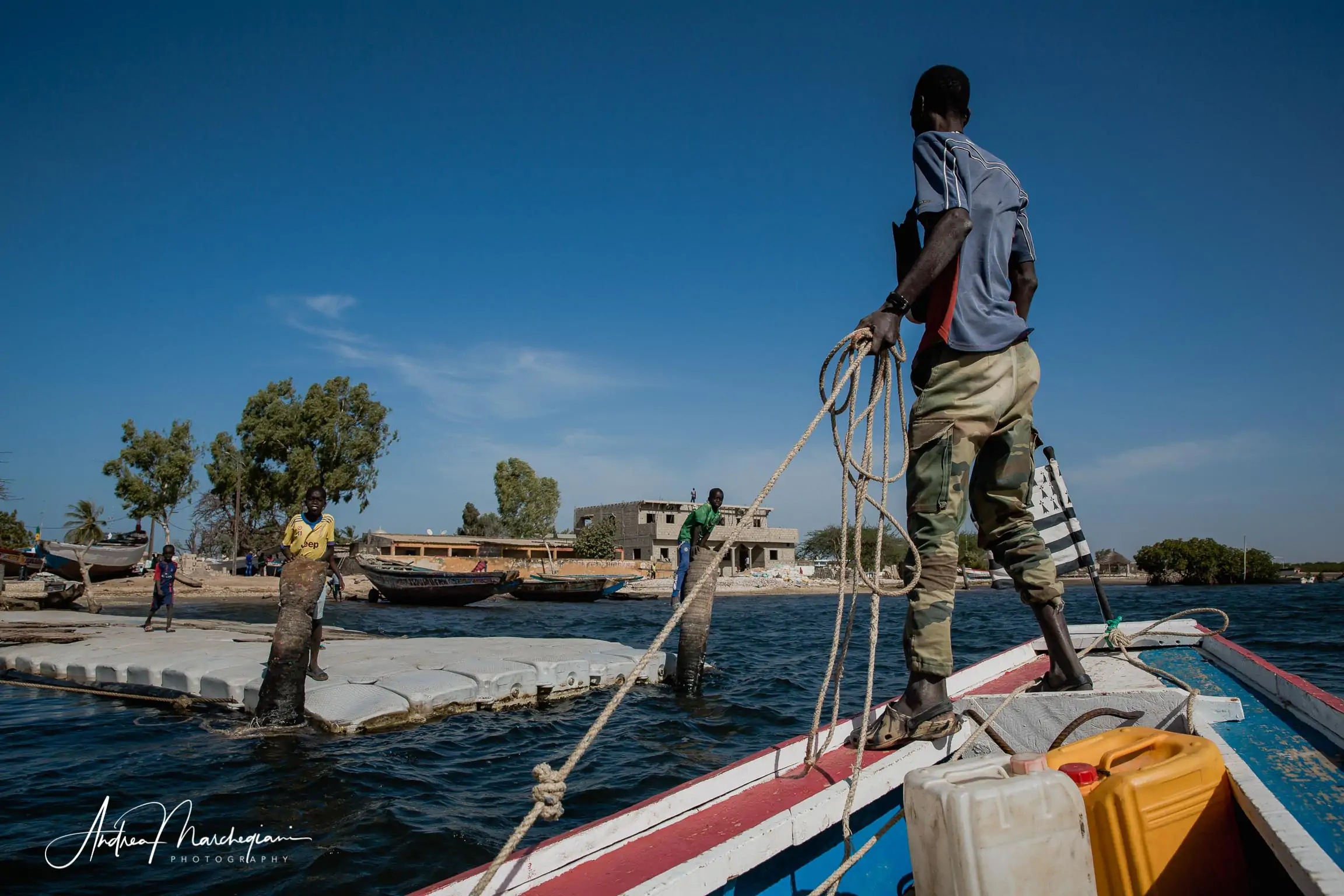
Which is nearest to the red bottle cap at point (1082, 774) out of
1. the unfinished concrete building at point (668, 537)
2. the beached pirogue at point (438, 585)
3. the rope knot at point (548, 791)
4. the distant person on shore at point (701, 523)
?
the rope knot at point (548, 791)

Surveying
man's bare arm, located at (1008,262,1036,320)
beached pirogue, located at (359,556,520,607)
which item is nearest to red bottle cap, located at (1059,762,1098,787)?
man's bare arm, located at (1008,262,1036,320)

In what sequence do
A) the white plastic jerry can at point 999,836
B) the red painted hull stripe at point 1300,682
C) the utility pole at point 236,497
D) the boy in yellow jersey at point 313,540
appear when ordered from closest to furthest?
1. the white plastic jerry can at point 999,836
2. the red painted hull stripe at point 1300,682
3. the boy in yellow jersey at point 313,540
4. the utility pole at point 236,497

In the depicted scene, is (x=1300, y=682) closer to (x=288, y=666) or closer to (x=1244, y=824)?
(x=1244, y=824)

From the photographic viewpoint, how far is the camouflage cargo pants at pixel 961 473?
2340 millimetres

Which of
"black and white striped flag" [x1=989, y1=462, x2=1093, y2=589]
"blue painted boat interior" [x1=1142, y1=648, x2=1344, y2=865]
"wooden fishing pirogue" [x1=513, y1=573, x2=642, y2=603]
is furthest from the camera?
"wooden fishing pirogue" [x1=513, y1=573, x2=642, y2=603]

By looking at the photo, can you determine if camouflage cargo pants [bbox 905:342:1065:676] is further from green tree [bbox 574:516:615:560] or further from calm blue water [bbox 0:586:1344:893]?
green tree [bbox 574:516:615:560]

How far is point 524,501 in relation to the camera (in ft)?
217

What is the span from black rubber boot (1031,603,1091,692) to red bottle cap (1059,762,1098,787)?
95 centimetres

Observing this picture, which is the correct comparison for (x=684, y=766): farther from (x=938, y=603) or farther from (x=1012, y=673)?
(x=938, y=603)

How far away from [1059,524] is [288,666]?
6224 millimetres

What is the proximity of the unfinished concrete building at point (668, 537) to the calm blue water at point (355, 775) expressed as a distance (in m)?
49.6

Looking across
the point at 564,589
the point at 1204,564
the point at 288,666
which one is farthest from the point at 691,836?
the point at 1204,564

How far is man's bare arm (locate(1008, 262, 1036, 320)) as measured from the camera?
294 cm

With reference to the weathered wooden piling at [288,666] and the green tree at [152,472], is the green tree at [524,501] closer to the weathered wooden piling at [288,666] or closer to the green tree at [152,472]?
the green tree at [152,472]
